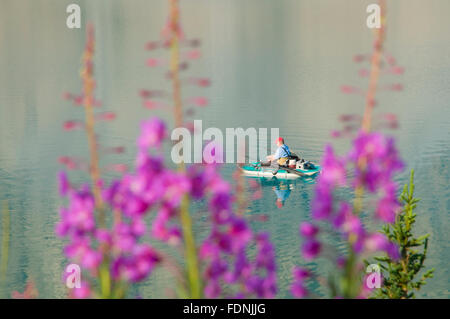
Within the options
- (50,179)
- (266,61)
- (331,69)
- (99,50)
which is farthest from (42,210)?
(99,50)

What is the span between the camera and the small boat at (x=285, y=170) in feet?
106

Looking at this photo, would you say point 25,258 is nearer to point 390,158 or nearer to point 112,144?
point 112,144

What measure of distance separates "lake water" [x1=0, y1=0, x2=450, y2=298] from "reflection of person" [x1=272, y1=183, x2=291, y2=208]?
15 cm

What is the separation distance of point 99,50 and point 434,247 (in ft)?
236

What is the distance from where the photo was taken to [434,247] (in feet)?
86.3

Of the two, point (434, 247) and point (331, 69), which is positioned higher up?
point (331, 69)

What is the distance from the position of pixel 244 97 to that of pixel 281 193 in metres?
25.9

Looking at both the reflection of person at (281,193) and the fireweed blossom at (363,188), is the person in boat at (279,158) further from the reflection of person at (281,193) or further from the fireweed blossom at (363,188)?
the fireweed blossom at (363,188)

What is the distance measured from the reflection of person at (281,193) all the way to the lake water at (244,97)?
0.50ft

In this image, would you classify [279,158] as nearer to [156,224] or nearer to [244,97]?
[244,97]

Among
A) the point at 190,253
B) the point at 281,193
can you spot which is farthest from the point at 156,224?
the point at 281,193

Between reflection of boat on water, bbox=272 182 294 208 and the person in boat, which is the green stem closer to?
reflection of boat on water, bbox=272 182 294 208

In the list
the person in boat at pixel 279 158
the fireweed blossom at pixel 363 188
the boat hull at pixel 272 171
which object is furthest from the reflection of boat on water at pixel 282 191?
the fireweed blossom at pixel 363 188

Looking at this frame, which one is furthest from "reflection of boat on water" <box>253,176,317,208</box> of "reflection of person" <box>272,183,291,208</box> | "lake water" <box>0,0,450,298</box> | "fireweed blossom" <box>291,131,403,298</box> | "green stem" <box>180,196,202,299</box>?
"fireweed blossom" <box>291,131,403,298</box>
